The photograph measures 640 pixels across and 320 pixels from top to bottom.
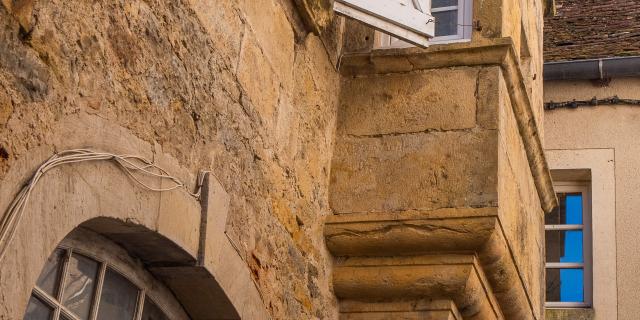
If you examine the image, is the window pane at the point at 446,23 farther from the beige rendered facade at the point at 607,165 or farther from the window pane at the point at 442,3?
the beige rendered facade at the point at 607,165

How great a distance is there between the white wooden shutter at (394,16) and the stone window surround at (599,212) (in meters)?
5.07

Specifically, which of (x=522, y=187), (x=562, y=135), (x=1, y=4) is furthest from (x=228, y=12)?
(x=562, y=135)

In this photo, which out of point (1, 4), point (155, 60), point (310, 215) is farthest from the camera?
point (310, 215)

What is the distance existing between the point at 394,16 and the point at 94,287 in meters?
2.08

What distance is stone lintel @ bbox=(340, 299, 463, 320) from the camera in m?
5.18

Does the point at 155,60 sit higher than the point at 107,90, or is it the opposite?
the point at 155,60

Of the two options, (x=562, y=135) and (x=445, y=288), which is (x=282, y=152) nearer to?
(x=445, y=288)

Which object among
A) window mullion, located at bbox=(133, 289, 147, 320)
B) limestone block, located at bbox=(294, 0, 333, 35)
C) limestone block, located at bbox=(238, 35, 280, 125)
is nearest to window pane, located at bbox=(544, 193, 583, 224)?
limestone block, located at bbox=(294, 0, 333, 35)

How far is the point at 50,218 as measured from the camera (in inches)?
115

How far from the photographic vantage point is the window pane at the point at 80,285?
3.42 m

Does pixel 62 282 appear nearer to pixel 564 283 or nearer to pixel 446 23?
pixel 446 23

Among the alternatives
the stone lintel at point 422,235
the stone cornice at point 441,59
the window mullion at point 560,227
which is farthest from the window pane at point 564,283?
the stone lintel at point 422,235

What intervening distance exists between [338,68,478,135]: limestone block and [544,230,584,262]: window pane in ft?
16.3

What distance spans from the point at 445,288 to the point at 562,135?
5.42m
